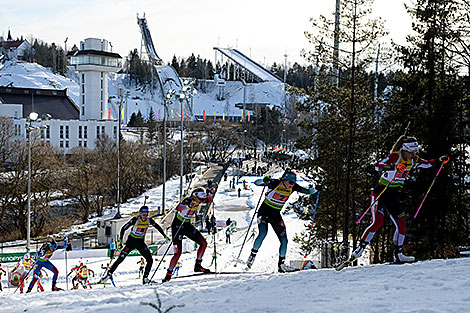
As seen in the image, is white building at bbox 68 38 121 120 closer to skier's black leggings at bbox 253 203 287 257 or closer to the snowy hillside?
skier's black leggings at bbox 253 203 287 257

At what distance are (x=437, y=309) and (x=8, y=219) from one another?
39.3 m

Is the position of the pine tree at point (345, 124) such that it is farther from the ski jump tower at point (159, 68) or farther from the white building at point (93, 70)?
the ski jump tower at point (159, 68)

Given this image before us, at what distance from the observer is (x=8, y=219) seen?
3950cm

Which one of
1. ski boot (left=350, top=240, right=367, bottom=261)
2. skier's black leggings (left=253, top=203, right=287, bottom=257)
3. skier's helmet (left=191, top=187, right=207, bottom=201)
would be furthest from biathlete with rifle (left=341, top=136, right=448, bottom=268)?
skier's helmet (left=191, top=187, right=207, bottom=201)

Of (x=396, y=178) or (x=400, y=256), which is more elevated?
(x=396, y=178)

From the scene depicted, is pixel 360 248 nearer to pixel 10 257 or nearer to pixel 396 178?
pixel 396 178

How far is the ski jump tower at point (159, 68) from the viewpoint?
123438 mm

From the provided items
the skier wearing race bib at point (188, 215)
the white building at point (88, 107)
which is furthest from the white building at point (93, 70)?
the skier wearing race bib at point (188, 215)

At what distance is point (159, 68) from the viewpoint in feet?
432

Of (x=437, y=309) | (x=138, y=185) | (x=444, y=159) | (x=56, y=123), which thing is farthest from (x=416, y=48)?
(x=56, y=123)

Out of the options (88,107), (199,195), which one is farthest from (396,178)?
(88,107)

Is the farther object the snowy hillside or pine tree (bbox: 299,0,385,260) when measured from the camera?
pine tree (bbox: 299,0,385,260)

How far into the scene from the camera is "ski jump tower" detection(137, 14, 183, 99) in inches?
4860

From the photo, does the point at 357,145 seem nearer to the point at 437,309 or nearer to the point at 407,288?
the point at 407,288
